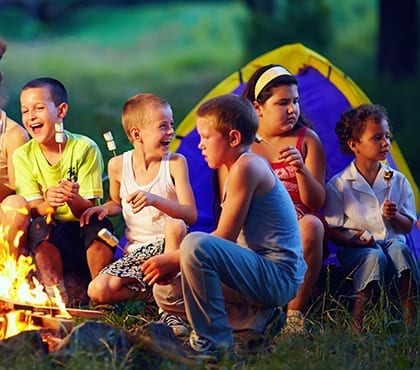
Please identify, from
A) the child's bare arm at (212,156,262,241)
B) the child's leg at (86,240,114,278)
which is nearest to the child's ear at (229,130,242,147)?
the child's bare arm at (212,156,262,241)

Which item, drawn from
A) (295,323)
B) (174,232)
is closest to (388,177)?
(295,323)

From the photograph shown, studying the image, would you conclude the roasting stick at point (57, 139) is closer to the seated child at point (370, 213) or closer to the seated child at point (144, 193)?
the seated child at point (144, 193)

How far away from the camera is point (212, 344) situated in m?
4.44

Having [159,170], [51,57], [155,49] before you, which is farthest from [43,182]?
[155,49]

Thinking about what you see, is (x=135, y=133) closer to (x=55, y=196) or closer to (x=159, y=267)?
(x=55, y=196)

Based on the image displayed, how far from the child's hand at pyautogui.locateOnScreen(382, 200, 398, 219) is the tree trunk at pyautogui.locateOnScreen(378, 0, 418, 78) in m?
7.90

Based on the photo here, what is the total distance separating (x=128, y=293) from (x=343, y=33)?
15.1 meters

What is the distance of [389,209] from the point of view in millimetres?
5324

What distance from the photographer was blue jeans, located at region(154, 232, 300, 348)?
4395 millimetres

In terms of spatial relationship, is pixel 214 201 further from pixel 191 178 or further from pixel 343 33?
pixel 343 33

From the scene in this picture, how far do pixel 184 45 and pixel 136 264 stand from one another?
53.1ft

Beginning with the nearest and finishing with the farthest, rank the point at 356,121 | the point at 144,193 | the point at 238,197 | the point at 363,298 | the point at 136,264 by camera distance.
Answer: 1. the point at 238,197
2. the point at 144,193
3. the point at 136,264
4. the point at 363,298
5. the point at 356,121

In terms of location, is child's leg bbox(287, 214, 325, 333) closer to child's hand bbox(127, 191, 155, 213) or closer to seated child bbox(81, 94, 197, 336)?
seated child bbox(81, 94, 197, 336)

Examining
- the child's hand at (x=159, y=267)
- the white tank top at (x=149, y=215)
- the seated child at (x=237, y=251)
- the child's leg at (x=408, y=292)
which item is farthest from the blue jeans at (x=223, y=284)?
the child's leg at (x=408, y=292)
